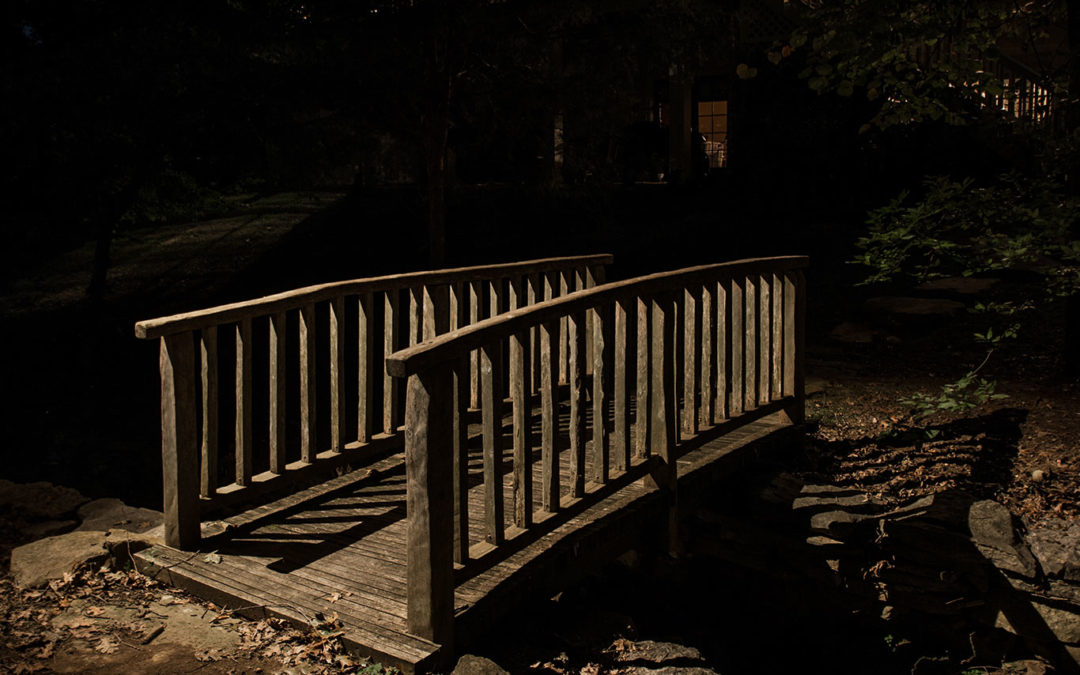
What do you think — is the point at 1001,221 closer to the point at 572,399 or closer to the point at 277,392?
the point at 572,399

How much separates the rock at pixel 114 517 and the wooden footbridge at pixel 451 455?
0.32 metres

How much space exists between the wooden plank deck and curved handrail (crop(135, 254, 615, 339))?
1.09m

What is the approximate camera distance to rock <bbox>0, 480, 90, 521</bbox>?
5.41 m

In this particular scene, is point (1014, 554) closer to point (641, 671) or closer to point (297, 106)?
point (641, 671)

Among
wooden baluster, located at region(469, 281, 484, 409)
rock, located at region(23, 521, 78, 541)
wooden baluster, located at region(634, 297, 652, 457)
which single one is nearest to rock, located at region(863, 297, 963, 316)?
wooden baluster, located at region(469, 281, 484, 409)

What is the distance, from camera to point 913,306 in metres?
10.7

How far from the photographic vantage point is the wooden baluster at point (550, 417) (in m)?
4.48

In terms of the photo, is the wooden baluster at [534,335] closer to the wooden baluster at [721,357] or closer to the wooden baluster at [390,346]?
the wooden baluster at [390,346]

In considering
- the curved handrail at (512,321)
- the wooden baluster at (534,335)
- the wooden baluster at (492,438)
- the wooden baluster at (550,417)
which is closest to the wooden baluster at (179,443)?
the curved handrail at (512,321)

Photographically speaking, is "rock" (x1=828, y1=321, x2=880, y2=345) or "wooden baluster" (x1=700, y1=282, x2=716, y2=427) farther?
"rock" (x1=828, y1=321, x2=880, y2=345)

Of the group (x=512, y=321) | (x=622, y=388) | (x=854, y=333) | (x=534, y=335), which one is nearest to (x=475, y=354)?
(x=534, y=335)

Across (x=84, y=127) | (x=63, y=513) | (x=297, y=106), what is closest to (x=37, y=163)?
(x=84, y=127)

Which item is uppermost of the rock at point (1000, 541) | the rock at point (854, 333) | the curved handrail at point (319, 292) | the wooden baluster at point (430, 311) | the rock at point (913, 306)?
the curved handrail at point (319, 292)

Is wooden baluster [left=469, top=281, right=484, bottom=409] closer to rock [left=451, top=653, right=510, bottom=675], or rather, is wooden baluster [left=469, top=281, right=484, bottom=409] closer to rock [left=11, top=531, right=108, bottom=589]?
rock [left=11, top=531, right=108, bottom=589]
